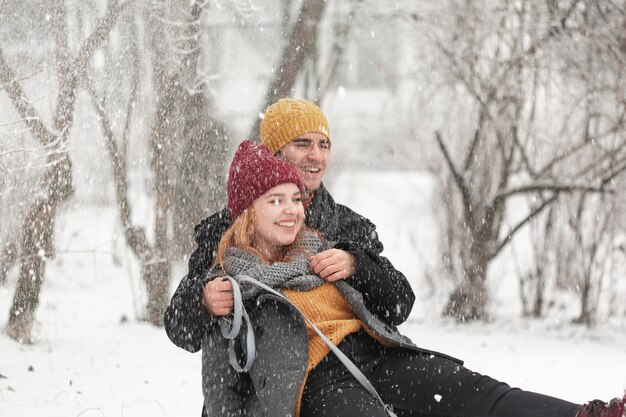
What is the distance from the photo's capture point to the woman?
83.8 inches

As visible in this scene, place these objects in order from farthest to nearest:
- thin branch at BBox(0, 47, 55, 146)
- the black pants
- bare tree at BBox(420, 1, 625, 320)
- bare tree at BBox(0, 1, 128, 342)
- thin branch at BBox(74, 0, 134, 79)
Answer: bare tree at BBox(420, 1, 625, 320), thin branch at BBox(74, 0, 134, 79), bare tree at BBox(0, 1, 128, 342), thin branch at BBox(0, 47, 55, 146), the black pants

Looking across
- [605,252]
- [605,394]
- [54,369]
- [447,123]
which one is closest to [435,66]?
[447,123]

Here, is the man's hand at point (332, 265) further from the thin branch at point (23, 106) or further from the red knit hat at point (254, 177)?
the thin branch at point (23, 106)

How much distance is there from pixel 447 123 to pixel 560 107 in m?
1.25

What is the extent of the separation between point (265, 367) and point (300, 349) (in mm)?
110

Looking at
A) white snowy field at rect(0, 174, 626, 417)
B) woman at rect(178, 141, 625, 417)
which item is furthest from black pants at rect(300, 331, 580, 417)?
white snowy field at rect(0, 174, 626, 417)

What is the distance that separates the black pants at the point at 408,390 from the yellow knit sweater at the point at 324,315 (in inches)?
1.1

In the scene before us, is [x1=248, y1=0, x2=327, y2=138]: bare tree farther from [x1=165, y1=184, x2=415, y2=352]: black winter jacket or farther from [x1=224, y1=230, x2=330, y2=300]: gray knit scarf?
[x1=224, y1=230, x2=330, y2=300]: gray knit scarf

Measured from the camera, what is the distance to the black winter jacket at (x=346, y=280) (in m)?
2.29

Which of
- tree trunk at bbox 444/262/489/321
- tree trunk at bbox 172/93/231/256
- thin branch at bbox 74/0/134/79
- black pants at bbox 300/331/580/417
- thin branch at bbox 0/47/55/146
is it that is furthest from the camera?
tree trunk at bbox 444/262/489/321

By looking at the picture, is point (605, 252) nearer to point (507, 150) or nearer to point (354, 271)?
point (507, 150)

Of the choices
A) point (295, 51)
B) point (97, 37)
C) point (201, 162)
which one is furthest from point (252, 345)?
point (295, 51)

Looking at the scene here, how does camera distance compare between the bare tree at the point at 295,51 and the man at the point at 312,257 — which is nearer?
the man at the point at 312,257

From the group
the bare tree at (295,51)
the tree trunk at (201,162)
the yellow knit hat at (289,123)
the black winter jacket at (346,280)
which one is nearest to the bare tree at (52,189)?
the tree trunk at (201,162)
